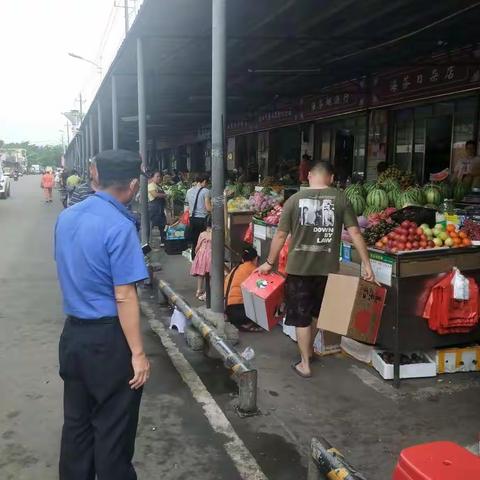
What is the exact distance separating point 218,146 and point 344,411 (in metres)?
2.75

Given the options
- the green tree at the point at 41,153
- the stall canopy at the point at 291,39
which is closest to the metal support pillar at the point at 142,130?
the stall canopy at the point at 291,39

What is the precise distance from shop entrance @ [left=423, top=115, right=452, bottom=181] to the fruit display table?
7072 millimetres

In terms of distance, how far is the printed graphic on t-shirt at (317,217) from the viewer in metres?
4.67

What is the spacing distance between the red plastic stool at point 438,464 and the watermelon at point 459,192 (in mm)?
6161

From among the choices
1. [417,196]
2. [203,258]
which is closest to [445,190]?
[417,196]

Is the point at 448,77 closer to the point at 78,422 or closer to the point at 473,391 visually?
the point at 473,391

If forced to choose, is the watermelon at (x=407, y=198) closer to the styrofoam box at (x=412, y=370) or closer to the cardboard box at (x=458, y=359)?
the cardboard box at (x=458, y=359)

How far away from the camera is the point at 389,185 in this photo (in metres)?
7.30

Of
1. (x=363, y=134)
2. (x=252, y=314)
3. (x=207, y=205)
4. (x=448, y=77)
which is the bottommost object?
(x=252, y=314)

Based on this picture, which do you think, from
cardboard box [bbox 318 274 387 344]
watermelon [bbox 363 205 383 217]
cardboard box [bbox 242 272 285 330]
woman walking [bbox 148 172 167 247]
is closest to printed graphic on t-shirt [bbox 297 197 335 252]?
cardboard box [bbox 318 274 387 344]

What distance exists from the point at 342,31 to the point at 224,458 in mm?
6663

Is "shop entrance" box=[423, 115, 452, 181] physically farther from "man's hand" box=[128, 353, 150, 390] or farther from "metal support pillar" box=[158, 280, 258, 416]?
"man's hand" box=[128, 353, 150, 390]

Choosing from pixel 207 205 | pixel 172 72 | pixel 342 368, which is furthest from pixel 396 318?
pixel 172 72

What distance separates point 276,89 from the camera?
14242 mm
